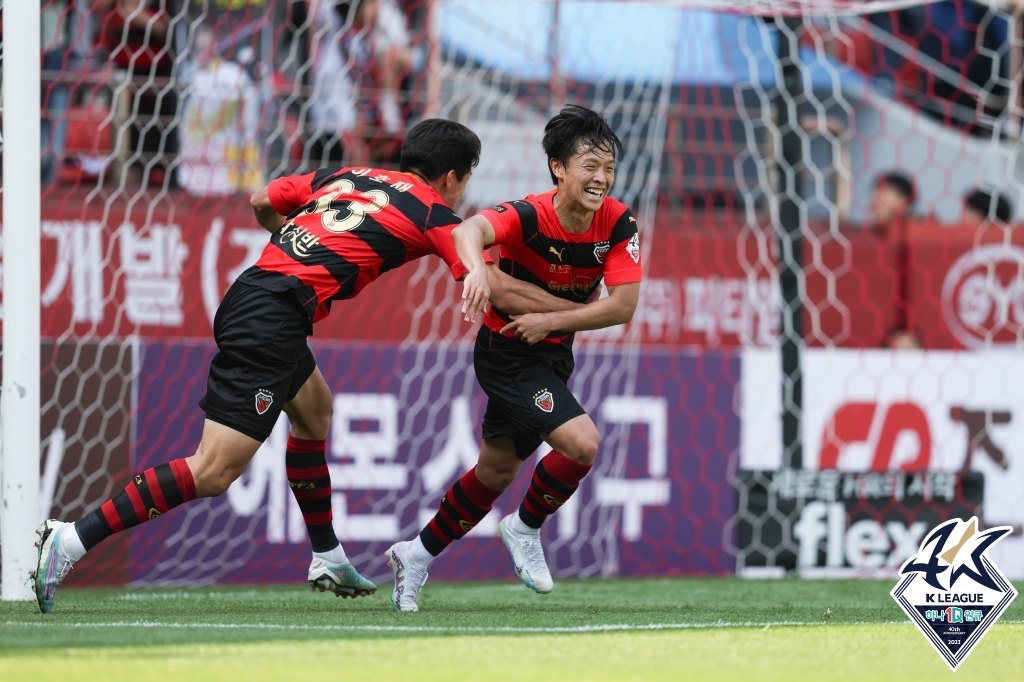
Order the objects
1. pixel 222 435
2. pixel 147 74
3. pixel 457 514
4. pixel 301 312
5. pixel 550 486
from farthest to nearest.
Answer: pixel 147 74 < pixel 457 514 < pixel 550 486 < pixel 301 312 < pixel 222 435

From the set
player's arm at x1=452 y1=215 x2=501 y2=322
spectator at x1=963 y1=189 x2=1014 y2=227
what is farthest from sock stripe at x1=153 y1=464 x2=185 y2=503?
spectator at x1=963 y1=189 x2=1014 y2=227

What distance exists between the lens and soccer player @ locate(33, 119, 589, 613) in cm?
452

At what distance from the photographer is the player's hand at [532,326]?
478 centimetres

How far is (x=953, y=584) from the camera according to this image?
3744mm

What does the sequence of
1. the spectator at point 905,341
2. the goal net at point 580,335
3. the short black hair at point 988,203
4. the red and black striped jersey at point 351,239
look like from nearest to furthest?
1. the red and black striped jersey at point 351,239
2. the goal net at point 580,335
3. the spectator at point 905,341
4. the short black hair at point 988,203

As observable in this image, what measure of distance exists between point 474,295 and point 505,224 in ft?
1.93

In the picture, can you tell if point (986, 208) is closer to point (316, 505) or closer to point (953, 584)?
point (316, 505)

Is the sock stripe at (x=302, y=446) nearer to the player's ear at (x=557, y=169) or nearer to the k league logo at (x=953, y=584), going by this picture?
the player's ear at (x=557, y=169)

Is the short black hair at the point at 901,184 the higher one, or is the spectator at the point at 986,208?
the short black hair at the point at 901,184

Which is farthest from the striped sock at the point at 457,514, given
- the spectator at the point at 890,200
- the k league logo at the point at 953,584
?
the spectator at the point at 890,200

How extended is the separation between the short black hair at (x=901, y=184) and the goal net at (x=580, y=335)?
29 mm

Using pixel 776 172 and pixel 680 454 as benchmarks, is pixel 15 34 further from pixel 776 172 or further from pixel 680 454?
pixel 776 172

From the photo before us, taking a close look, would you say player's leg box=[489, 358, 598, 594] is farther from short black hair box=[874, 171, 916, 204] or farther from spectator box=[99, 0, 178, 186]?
short black hair box=[874, 171, 916, 204]

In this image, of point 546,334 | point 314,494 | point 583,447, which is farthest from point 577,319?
point 314,494
